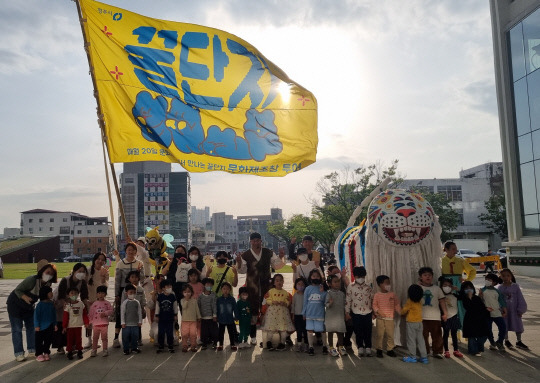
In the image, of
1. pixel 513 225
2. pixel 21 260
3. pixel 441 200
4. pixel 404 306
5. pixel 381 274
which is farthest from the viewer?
pixel 21 260

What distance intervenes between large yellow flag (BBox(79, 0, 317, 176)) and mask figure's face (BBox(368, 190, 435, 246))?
5.63ft

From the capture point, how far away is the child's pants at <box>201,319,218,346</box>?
749 cm

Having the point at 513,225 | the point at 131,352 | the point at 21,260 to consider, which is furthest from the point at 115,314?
the point at 21,260

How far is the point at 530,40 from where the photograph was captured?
22.1m

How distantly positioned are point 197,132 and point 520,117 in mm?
20044

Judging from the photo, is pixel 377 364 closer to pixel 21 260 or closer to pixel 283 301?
pixel 283 301

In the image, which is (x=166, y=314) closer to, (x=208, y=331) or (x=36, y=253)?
(x=208, y=331)

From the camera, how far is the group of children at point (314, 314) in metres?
6.91

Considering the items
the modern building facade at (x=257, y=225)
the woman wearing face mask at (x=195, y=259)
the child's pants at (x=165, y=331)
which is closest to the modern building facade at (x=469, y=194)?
the woman wearing face mask at (x=195, y=259)

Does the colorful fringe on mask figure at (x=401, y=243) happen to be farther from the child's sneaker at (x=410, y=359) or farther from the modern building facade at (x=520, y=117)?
the modern building facade at (x=520, y=117)

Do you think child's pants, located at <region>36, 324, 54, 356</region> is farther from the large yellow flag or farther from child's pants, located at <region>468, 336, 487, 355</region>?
child's pants, located at <region>468, 336, 487, 355</region>

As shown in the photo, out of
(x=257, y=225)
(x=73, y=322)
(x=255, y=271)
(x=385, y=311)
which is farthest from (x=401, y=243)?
(x=257, y=225)

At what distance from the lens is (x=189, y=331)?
741 centimetres

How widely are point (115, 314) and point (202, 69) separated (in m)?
4.39
